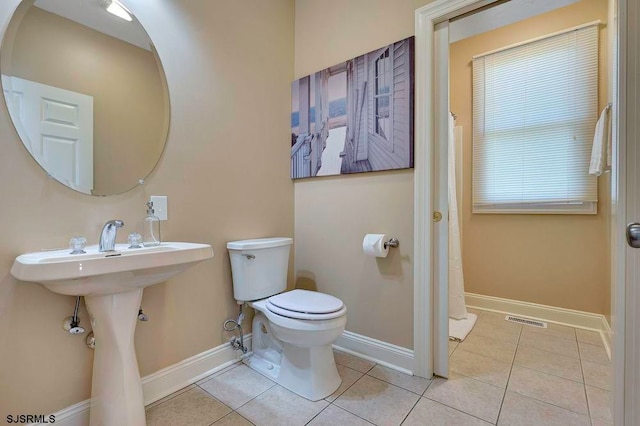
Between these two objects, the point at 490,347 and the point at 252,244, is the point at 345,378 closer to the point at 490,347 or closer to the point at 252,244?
the point at 252,244

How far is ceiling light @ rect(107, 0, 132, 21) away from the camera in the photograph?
131 cm

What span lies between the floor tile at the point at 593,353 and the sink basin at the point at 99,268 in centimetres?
237

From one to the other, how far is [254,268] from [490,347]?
66.6 inches

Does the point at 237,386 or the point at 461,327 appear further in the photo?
the point at 461,327

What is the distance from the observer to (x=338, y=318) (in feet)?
4.56

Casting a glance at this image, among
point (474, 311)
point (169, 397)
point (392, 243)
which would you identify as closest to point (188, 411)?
point (169, 397)

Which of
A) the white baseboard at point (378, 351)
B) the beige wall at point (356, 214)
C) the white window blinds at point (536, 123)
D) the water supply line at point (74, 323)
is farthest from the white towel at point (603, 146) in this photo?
the water supply line at point (74, 323)

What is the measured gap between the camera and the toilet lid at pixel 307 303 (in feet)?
4.51

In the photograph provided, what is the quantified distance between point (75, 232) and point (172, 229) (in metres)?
0.39

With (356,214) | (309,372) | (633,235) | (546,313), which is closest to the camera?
(633,235)

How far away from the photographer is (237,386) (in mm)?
1520

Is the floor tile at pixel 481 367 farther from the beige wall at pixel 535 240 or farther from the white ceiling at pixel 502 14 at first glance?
the white ceiling at pixel 502 14

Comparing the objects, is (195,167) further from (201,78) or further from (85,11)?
(85,11)

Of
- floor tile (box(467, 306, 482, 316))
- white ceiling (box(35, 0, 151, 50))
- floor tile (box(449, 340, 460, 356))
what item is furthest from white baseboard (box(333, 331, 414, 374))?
white ceiling (box(35, 0, 151, 50))
